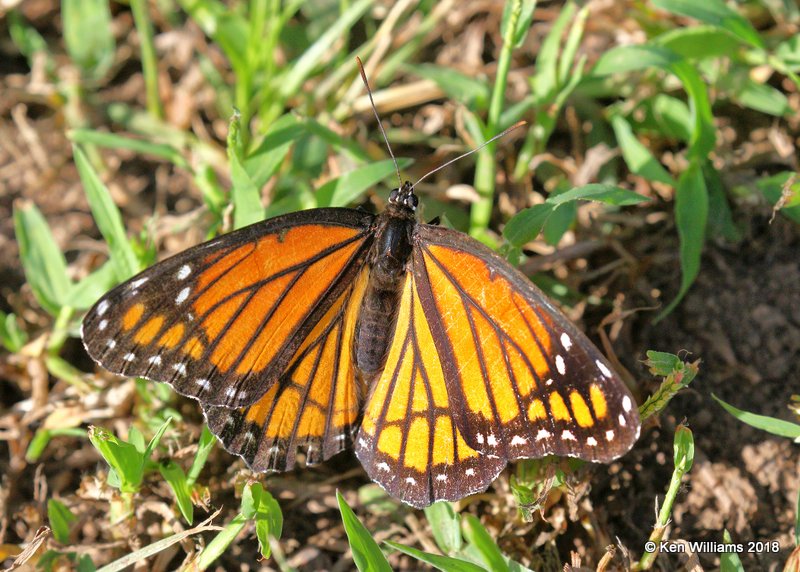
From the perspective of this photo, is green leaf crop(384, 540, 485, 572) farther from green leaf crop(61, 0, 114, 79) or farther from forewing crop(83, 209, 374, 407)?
green leaf crop(61, 0, 114, 79)

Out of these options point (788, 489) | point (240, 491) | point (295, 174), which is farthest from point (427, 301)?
point (788, 489)

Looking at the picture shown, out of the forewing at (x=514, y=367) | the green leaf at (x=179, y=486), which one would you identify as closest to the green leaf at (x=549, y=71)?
the forewing at (x=514, y=367)

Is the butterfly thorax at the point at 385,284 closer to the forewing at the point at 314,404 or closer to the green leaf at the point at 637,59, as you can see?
the forewing at the point at 314,404

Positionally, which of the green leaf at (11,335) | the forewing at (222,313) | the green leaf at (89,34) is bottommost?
the forewing at (222,313)

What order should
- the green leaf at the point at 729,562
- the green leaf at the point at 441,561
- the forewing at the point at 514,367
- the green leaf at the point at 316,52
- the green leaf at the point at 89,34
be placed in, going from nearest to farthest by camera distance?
the forewing at the point at 514,367 → the green leaf at the point at 441,561 → the green leaf at the point at 729,562 → the green leaf at the point at 316,52 → the green leaf at the point at 89,34

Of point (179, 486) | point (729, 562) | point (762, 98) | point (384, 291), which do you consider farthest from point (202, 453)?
point (762, 98)

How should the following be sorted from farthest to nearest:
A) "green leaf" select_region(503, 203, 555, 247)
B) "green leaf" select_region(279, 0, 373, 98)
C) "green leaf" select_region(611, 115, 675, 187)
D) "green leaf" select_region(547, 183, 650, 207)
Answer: "green leaf" select_region(279, 0, 373, 98), "green leaf" select_region(611, 115, 675, 187), "green leaf" select_region(503, 203, 555, 247), "green leaf" select_region(547, 183, 650, 207)

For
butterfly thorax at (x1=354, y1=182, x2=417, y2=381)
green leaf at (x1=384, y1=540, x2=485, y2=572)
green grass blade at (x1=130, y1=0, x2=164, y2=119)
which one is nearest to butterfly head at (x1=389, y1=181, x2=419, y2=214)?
butterfly thorax at (x1=354, y1=182, x2=417, y2=381)

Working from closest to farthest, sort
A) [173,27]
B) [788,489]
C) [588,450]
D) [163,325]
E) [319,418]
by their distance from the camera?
A: [588,450] → [163,325] → [319,418] → [788,489] → [173,27]

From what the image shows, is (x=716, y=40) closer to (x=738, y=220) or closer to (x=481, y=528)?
(x=738, y=220)
